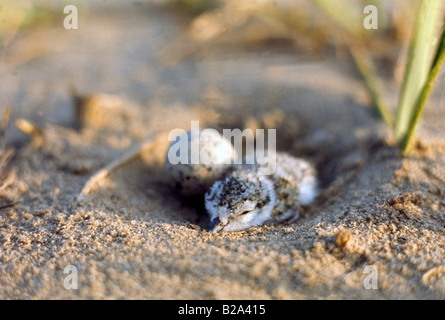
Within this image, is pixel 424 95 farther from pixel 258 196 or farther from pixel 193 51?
pixel 193 51

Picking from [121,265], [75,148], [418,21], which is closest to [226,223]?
[121,265]

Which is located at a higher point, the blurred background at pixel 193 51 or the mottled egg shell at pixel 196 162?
the blurred background at pixel 193 51

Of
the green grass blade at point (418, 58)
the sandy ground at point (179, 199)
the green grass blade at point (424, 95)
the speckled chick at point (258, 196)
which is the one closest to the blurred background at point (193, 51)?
the sandy ground at point (179, 199)

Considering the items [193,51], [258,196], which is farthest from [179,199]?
[193,51]

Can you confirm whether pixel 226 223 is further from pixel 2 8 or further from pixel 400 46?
pixel 400 46

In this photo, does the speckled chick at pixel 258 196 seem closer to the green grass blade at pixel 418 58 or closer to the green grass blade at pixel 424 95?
the green grass blade at pixel 424 95

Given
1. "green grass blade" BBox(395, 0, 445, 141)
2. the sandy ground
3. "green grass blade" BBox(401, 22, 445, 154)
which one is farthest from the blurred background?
"green grass blade" BBox(401, 22, 445, 154)

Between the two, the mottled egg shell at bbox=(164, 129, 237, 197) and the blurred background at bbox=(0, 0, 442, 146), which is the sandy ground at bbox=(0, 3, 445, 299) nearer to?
the blurred background at bbox=(0, 0, 442, 146)
